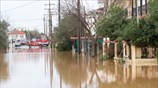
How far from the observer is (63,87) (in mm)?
17641

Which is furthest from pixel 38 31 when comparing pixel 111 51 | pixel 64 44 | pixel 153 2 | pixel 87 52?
pixel 153 2

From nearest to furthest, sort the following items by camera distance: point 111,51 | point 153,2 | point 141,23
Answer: point 153,2
point 141,23
point 111,51

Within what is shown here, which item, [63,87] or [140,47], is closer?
[63,87]

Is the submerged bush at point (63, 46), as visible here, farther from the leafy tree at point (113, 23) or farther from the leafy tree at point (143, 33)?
the leafy tree at point (143, 33)

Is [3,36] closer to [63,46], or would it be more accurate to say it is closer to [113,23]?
[63,46]

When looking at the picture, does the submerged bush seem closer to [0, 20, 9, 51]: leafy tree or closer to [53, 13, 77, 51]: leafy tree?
[53, 13, 77, 51]: leafy tree

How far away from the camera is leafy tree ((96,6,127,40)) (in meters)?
36.7

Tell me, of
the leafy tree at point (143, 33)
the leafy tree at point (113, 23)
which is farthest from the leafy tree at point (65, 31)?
the leafy tree at point (143, 33)

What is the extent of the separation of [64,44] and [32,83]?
146ft

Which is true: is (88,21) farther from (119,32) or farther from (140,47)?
(140,47)

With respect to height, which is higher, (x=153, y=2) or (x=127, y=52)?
(x=153, y=2)

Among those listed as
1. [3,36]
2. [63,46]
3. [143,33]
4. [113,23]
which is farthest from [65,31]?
[143,33]

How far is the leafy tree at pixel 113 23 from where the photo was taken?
36.7 metres

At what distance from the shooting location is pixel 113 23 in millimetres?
37219
